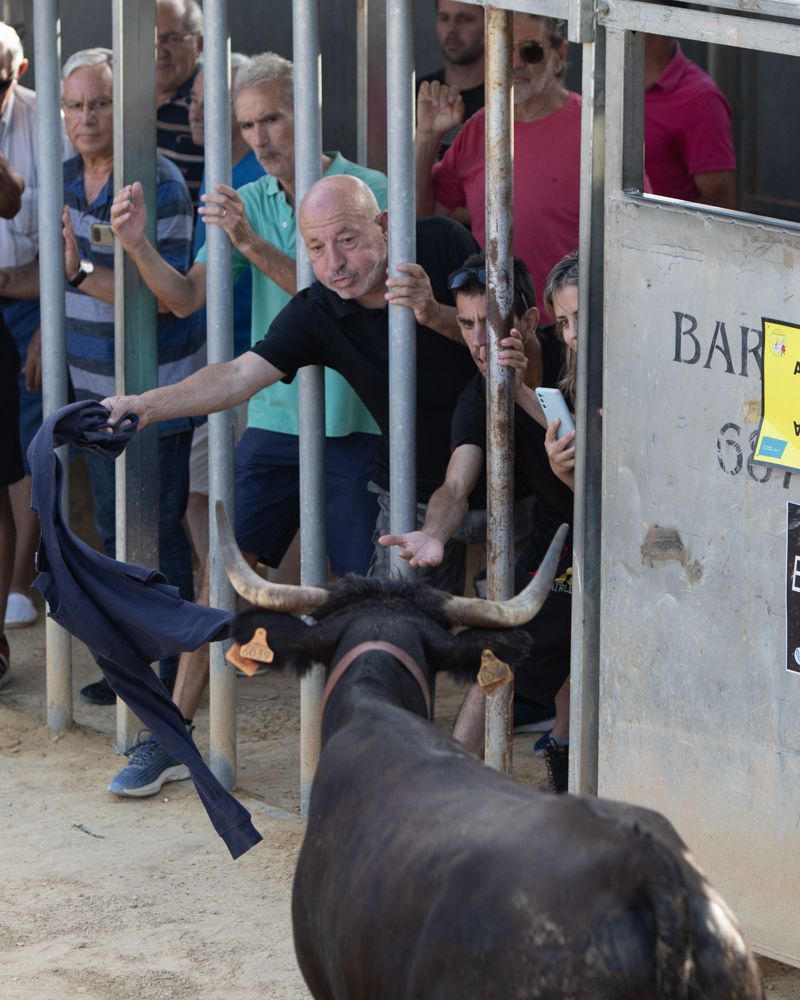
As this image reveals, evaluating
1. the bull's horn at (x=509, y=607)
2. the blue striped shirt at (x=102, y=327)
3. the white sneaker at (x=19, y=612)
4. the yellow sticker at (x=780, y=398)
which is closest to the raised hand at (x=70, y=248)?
the blue striped shirt at (x=102, y=327)

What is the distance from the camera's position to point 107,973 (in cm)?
495

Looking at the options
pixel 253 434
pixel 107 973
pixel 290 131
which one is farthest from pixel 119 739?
pixel 290 131

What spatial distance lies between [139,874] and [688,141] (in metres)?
3.41

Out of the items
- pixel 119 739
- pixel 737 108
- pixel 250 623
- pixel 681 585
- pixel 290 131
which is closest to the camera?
pixel 250 623

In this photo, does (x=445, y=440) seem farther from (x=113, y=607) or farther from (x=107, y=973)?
(x=107, y=973)

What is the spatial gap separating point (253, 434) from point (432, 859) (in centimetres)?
341

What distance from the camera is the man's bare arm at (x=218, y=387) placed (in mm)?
5609

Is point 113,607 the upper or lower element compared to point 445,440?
lower

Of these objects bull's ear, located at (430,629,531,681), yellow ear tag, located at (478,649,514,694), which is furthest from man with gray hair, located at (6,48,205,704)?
yellow ear tag, located at (478,649,514,694)

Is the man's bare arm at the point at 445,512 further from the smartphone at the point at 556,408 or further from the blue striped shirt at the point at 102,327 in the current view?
the blue striped shirt at the point at 102,327

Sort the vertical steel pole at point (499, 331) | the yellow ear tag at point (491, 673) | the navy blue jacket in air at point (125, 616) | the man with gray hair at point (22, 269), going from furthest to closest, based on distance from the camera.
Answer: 1. the man with gray hair at point (22, 269)
2. the navy blue jacket in air at point (125, 616)
3. the vertical steel pole at point (499, 331)
4. the yellow ear tag at point (491, 673)

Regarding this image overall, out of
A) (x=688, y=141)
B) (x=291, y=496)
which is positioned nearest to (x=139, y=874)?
(x=291, y=496)

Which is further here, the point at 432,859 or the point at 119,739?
the point at 119,739

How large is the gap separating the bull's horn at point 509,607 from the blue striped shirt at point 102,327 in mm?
2932
